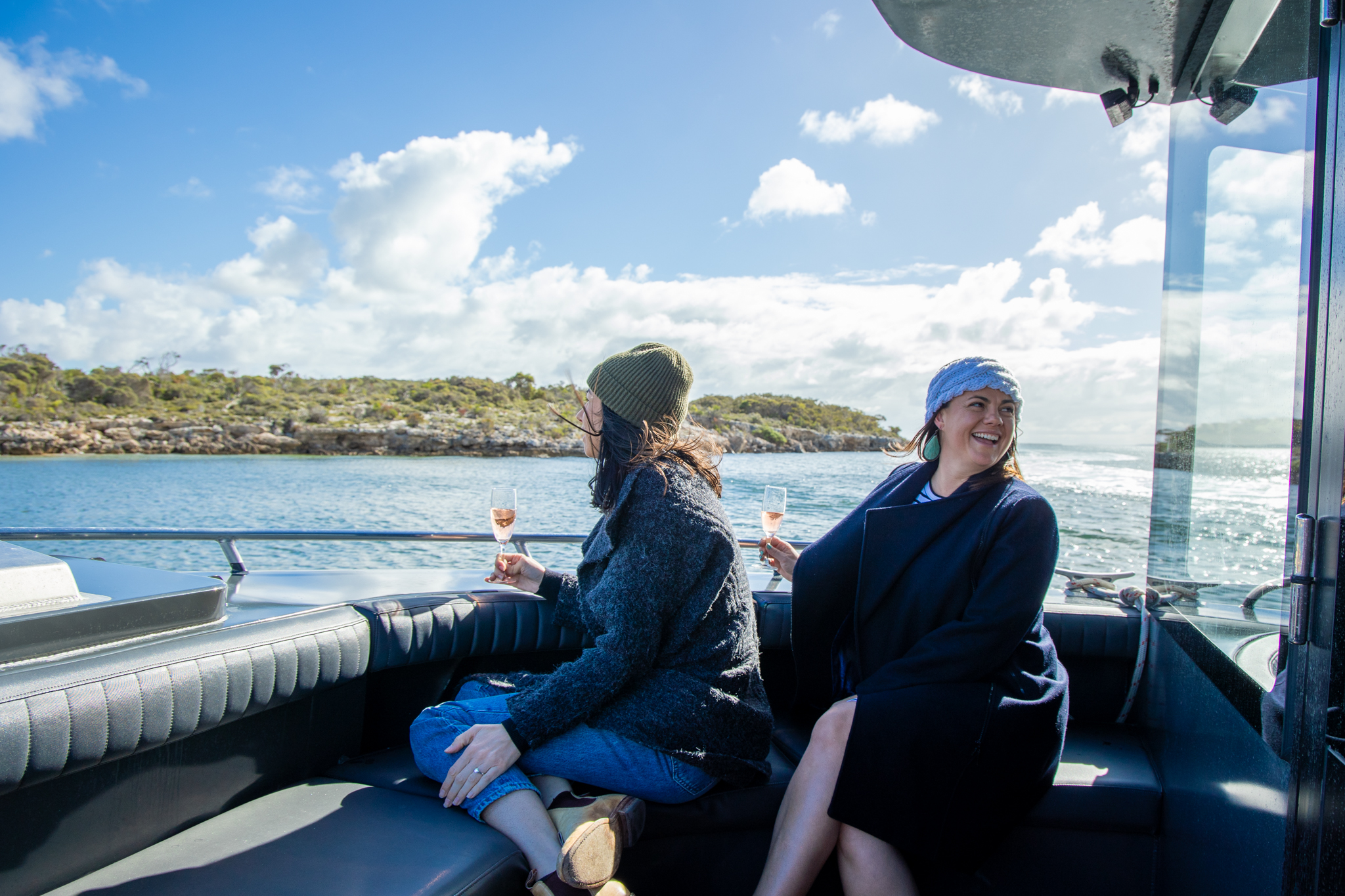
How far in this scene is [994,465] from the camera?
5.07 ft

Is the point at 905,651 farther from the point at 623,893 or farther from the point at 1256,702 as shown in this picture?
the point at 623,893

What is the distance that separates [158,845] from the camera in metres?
1.24

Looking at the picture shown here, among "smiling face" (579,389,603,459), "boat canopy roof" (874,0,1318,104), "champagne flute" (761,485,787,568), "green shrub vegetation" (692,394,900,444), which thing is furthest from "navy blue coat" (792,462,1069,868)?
"green shrub vegetation" (692,394,900,444)

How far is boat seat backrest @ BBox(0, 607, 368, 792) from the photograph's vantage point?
3.36 ft

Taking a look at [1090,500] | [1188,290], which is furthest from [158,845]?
[1090,500]

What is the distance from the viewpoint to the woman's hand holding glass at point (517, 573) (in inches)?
66.7

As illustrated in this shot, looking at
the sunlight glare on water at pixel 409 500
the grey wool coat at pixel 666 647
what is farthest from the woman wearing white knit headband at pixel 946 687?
the sunlight glare on water at pixel 409 500

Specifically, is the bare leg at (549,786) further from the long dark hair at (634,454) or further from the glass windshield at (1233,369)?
the glass windshield at (1233,369)

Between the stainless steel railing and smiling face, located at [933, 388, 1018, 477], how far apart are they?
2.18 ft

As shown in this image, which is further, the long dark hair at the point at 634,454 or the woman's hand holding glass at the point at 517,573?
the woman's hand holding glass at the point at 517,573

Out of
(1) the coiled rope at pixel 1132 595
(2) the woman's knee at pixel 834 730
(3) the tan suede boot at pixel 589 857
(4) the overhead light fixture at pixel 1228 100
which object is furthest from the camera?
(1) the coiled rope at pixel 1132 595

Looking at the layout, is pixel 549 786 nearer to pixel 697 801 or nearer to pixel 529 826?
pixel 529 826

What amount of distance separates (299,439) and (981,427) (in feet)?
89.1

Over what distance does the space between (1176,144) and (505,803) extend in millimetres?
1871
